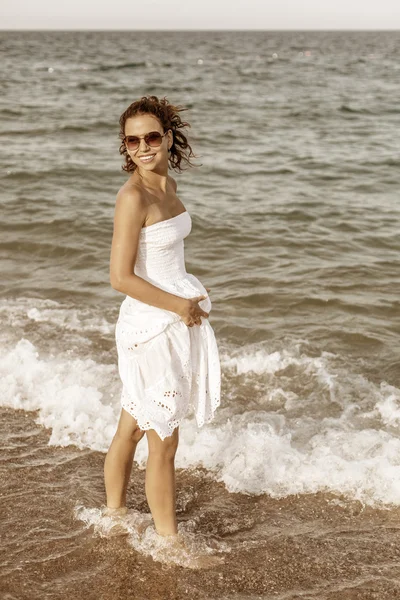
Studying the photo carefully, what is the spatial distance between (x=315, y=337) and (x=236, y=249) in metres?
2.88

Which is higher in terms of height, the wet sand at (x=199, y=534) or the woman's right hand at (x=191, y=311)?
the woman's right hand at (x=191, y=311)

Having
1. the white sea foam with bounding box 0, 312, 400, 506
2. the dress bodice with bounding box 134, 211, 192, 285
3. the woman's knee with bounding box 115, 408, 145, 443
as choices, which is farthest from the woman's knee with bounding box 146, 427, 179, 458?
the white sea foam with bounding box 0, 312, 400, 506

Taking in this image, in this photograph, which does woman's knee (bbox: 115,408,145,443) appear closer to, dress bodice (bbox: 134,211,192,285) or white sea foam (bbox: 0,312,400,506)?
dress bodice (bbox: 134,211,192,285)

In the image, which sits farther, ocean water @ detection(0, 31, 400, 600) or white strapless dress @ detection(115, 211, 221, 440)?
ocean water @ detection(0, 31, 400, 600)

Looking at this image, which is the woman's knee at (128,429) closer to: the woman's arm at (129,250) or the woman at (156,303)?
the woman at (156,303)

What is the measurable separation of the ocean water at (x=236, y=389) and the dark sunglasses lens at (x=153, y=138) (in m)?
1.89

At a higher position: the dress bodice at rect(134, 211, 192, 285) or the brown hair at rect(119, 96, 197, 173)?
the brown hair at rect(119, 96, 197, 173)

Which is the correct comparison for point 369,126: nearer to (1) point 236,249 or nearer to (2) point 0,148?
(2) point 0,148

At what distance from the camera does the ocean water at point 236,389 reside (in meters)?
3.50

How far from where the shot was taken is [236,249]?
9359 mm

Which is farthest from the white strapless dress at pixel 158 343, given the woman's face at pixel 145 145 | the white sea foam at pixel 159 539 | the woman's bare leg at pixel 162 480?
the white sea foam at pixel 159 539

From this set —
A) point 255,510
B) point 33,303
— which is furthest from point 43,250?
point 255,510

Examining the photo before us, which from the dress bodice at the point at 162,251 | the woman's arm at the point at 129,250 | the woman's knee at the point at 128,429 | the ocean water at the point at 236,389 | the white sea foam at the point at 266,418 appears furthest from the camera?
the white sea foam at the point at 266,418

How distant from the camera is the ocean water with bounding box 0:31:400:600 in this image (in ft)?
11.5
